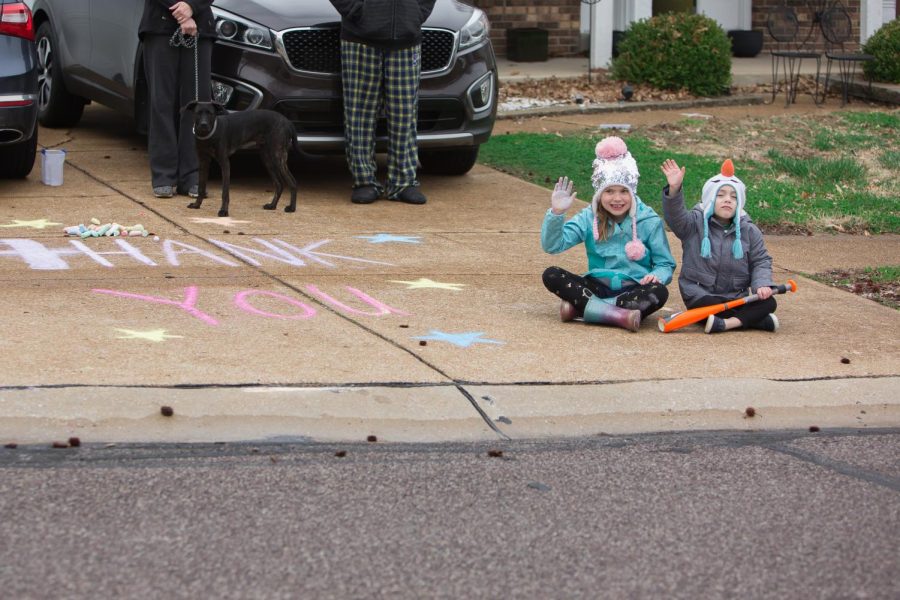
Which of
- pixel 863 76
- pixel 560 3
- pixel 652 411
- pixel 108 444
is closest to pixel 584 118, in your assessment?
pixel 863 76

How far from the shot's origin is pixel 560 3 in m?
20.1

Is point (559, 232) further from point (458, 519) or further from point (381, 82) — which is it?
point (381, 82)

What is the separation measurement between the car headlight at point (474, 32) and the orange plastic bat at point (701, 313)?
3.95 m

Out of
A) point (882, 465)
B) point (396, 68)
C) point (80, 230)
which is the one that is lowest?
point (882, 465)

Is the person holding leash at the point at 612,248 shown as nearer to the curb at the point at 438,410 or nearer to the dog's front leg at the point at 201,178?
the curb at the point at 438,410

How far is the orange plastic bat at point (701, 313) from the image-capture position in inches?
Answer: 257

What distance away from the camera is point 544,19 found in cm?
2003

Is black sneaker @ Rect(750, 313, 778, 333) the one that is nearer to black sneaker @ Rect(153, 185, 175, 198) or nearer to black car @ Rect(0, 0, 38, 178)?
black sneaker @ Rect(153, 185, 175, 198)

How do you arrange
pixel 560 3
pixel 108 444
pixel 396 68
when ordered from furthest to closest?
pixel 560 3 → pixel 396 68 → pixel 108 444

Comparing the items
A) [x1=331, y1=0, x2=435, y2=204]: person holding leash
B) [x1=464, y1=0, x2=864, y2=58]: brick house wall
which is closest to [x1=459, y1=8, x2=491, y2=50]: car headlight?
[x1=331, y1=0, x2=435, y2=204]: person holding leash

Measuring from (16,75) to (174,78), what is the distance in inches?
39.0

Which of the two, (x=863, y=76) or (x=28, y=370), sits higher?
(x=863, y=76)

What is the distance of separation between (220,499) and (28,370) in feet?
4.75

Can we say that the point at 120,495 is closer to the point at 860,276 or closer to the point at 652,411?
the point at 652,411
